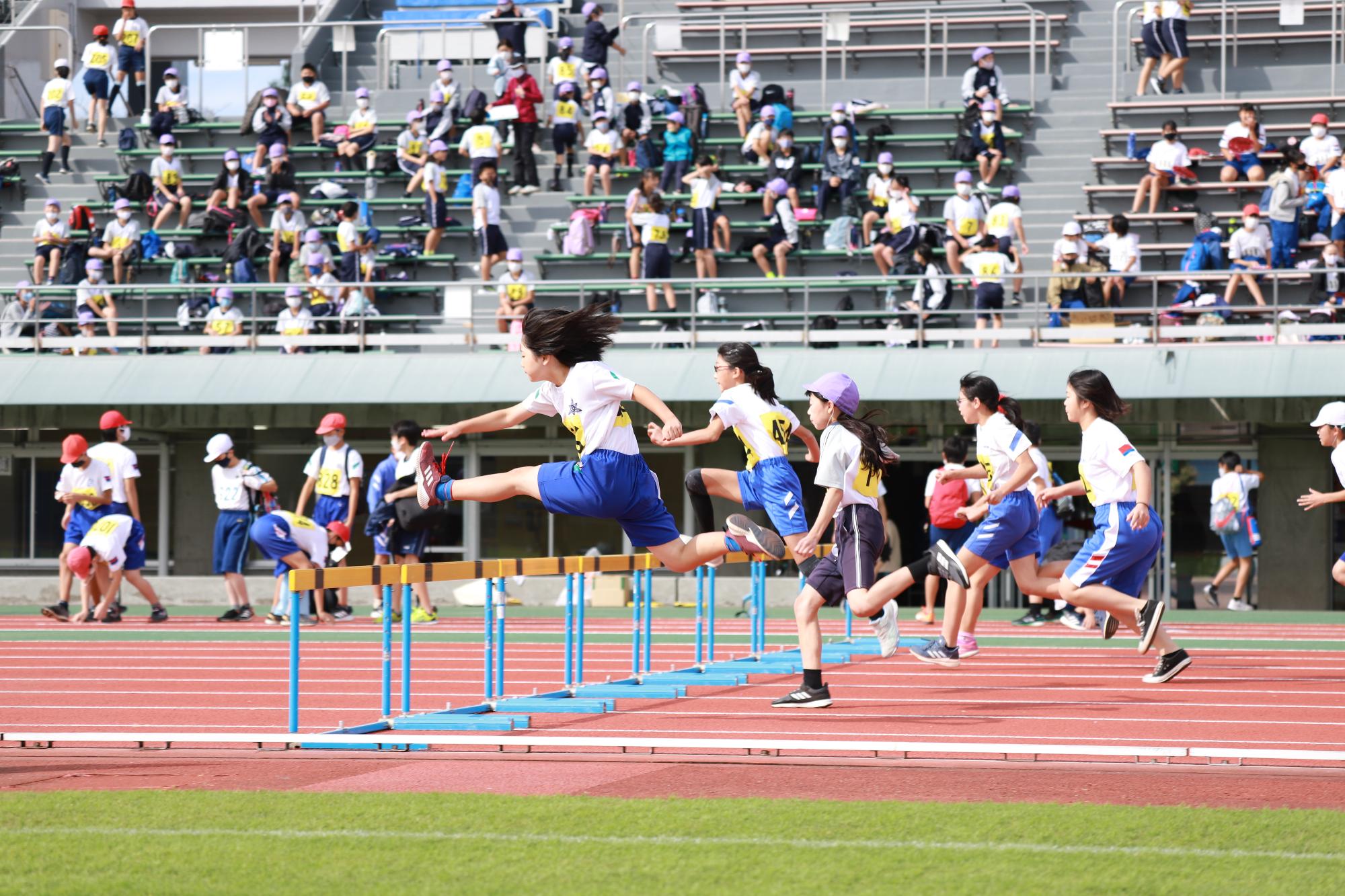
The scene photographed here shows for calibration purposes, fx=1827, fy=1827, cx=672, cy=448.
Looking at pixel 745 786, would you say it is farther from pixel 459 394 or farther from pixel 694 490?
pixel 459 394

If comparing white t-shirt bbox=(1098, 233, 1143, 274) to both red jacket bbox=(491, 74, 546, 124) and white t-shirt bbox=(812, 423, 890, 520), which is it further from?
white t-shirt bbox=(812, 423, 890, 520)

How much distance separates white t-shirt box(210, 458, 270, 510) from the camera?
18.6 m

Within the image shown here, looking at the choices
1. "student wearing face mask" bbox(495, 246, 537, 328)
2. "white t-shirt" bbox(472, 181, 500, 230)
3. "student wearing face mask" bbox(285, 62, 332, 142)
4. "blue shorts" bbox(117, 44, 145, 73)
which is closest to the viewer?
"student wearing face mask" bbox(495, 246, 537, 328)

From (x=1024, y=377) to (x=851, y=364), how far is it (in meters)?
2.12

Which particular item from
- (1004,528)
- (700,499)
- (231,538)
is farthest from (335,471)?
(1004,528)

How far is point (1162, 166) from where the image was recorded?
2575 cm

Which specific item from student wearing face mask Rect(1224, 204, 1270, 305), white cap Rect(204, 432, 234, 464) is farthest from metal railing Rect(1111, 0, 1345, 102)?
white cap Rect(204, 432, 234, 464)

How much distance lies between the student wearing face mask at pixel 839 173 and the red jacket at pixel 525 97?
485 cm

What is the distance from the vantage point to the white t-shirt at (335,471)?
1845 cm

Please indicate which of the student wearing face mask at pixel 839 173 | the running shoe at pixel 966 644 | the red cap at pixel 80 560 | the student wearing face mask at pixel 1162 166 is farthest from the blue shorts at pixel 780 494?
the student wearing face mask at pixel 1162 166

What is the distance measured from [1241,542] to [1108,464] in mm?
12261

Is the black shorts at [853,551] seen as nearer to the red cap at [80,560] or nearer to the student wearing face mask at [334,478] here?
the student wearing face mask at [334,478]

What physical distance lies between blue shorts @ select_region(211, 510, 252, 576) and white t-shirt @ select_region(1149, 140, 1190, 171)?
14019mm

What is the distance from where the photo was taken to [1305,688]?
11445 mm
